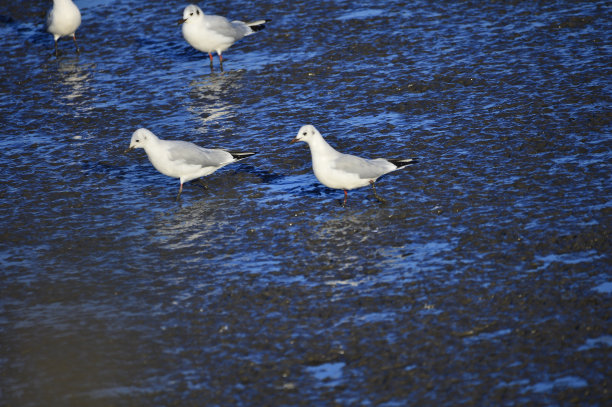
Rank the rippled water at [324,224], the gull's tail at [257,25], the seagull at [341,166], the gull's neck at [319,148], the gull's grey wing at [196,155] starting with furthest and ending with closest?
the gull's tail at [257,25] → the gull's grey wing at [196,155] → the gull's neck at [319,148] → the seagull at [341,166] → the rippled water at [324,224]

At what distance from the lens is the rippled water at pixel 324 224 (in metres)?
7.25

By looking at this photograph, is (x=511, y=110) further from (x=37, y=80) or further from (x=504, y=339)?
(x=37, y=80)

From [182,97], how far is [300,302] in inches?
304

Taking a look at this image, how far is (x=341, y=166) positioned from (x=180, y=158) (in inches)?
85.6

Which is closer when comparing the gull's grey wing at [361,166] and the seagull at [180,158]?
the gull's grey wing at [361,166]

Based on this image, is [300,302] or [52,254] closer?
[300,302]

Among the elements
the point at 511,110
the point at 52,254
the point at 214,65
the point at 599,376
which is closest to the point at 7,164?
the point at 52,254

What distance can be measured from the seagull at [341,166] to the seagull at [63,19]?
30.1 feet

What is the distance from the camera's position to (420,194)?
1061 cm

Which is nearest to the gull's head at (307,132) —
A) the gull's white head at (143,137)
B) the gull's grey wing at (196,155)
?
the gull's grey wing at (196,155)

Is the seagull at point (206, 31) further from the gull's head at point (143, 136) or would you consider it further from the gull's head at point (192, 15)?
the gull's head at point (143, 136)

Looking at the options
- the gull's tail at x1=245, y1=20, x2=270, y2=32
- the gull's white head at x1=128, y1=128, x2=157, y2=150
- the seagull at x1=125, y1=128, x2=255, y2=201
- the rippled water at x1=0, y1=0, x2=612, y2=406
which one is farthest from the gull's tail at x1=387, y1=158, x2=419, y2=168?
the gull's tail at x1=245, y1=20, x2=270, y2=32

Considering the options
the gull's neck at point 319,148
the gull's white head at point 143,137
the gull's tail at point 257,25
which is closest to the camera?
the gull's neck at point 319,148

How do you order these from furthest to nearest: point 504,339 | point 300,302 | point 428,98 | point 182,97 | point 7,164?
1. point 182,97
2. point 428,98
3. point 7,164
4. point 300,302
5. point 504,339
